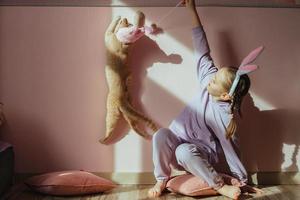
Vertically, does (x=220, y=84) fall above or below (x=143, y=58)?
below

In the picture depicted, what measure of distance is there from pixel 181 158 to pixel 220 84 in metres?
0.37

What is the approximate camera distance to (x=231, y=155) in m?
1.78

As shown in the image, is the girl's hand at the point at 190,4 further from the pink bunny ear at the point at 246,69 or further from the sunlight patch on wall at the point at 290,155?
the sunlight patch on wall at the point at 290,155

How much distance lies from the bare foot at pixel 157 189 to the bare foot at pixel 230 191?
0.25 m

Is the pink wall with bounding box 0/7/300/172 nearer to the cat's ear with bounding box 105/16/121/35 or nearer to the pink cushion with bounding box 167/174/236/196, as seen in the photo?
the cat's ear with bounding box 105/16/121/35

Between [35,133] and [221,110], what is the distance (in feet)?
2.96

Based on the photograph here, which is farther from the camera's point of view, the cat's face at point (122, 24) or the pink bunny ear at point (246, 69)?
the cat's face at point (122, 24)

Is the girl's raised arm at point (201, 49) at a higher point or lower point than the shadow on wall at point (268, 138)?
higher

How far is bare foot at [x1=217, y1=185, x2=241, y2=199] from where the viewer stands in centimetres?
166

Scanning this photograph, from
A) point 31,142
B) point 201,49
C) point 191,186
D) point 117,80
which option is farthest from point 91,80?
point 191,186

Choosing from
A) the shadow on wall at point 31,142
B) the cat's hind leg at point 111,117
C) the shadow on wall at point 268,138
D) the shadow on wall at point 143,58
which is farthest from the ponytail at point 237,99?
the shadow on wall at point 31,142

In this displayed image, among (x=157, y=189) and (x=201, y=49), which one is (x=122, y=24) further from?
(x=157, y=189)

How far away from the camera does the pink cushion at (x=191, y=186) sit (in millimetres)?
1696

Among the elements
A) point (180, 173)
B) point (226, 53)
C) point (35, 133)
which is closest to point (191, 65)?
point (226, 53)
